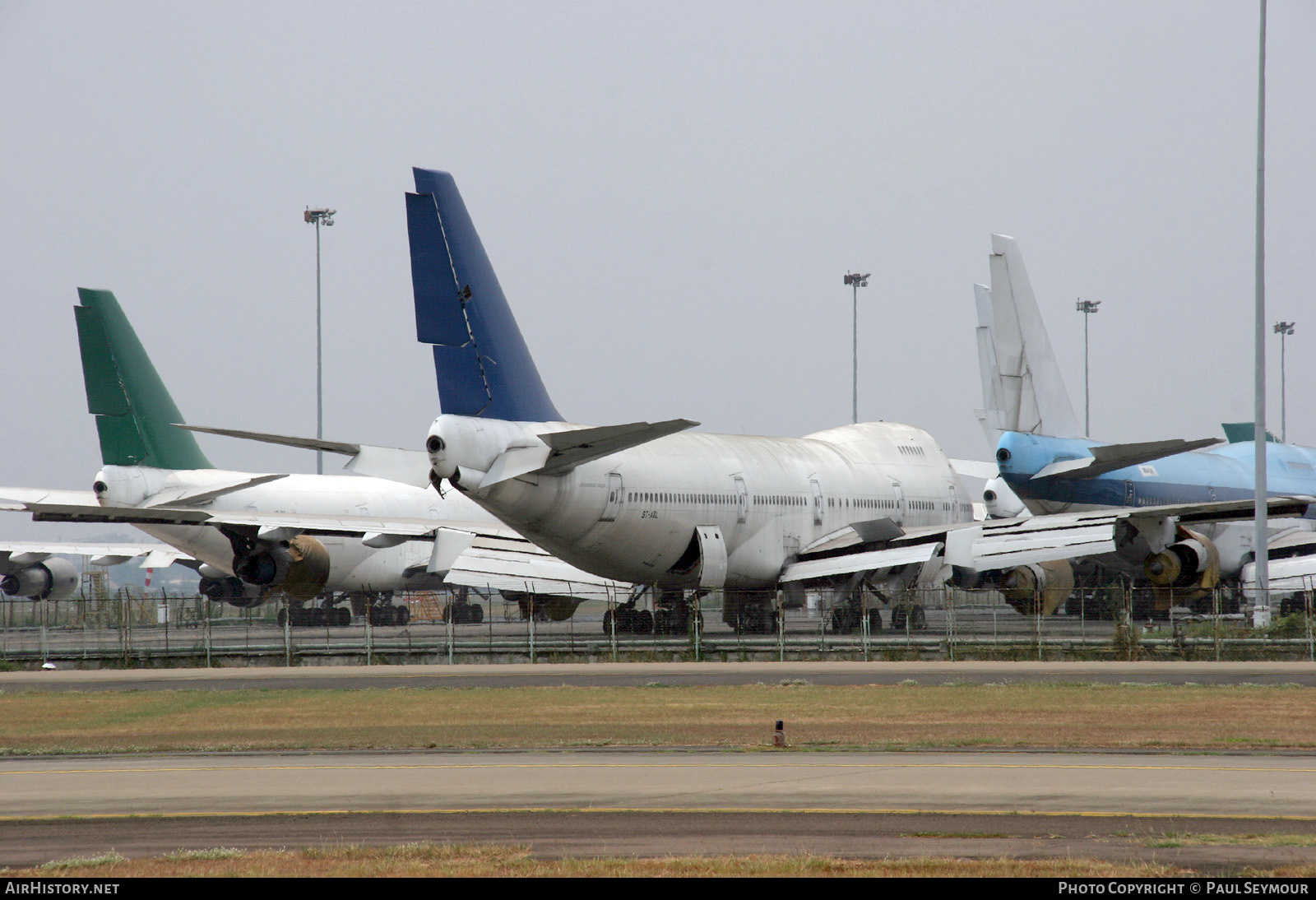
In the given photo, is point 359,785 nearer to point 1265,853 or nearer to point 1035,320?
point 1265,853

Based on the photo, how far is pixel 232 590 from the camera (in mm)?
49594

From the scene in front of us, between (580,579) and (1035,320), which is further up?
(1035,320)

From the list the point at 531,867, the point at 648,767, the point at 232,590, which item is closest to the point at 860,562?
the point at 648,767

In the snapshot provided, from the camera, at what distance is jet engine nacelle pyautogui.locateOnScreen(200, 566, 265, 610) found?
48.8 metres

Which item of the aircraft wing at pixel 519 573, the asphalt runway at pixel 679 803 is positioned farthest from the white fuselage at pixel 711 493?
the asphalt runway at pixel 679 803

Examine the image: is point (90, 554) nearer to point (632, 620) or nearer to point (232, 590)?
point (232, 590)

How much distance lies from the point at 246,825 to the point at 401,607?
38.5 meters

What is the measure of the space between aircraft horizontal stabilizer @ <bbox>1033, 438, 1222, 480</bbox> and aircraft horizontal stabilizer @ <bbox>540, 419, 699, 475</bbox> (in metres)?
12.2

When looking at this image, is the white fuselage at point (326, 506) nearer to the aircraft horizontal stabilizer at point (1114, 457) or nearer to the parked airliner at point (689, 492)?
the parked airliner at point (689, 492)

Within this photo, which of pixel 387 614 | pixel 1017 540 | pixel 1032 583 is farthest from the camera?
pixel 387 614

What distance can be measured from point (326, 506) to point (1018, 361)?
20.9 meters

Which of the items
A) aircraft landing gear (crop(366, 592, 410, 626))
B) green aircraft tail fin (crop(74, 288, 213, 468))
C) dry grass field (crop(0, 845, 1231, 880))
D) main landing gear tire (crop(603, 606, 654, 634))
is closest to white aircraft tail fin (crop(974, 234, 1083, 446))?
main landing gear tire (crop(603, 606, 654, 634))
